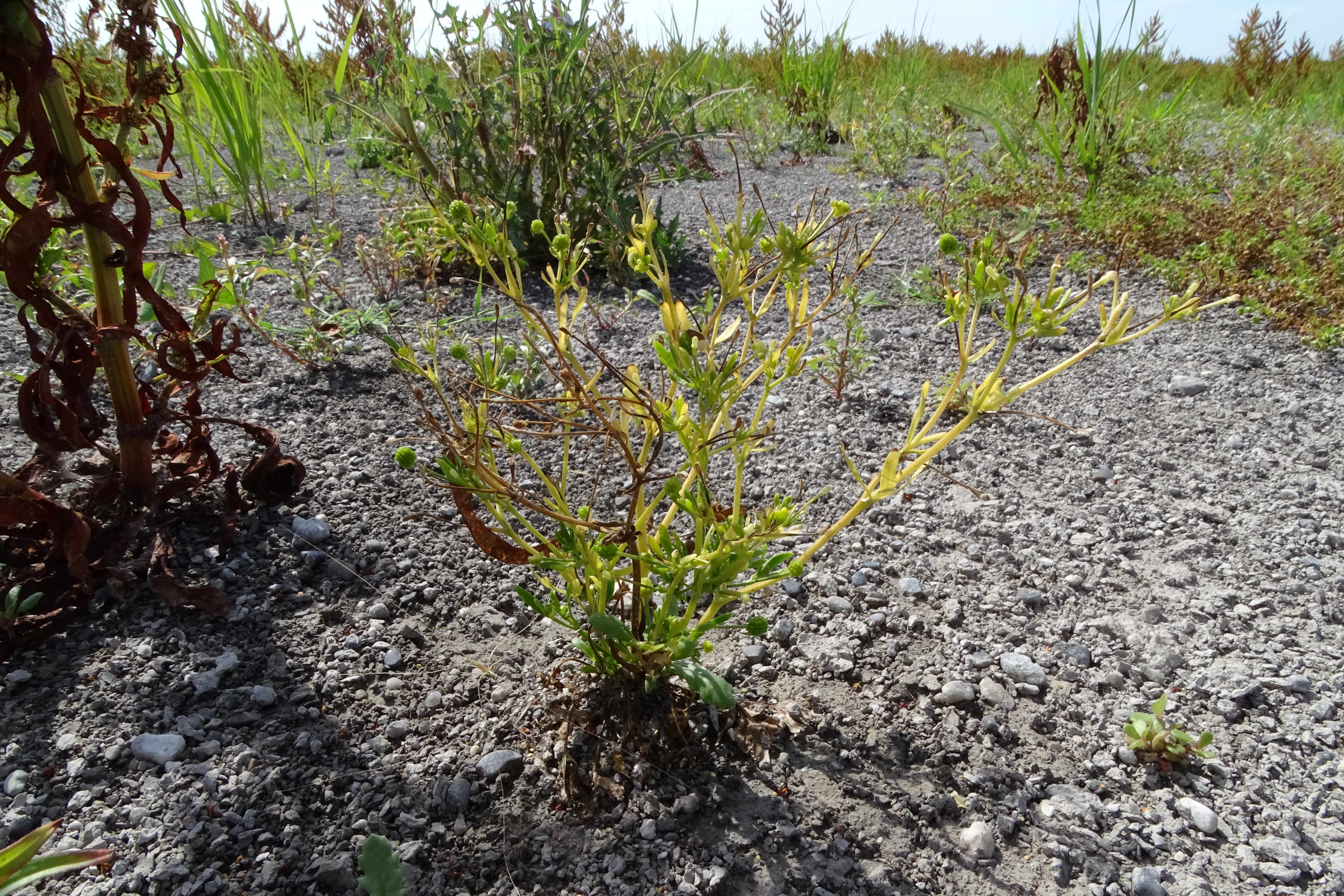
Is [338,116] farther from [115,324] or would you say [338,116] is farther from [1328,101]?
[1328,101]

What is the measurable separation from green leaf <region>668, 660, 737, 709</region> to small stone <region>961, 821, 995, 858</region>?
38 cm

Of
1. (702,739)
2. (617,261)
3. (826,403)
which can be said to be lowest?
(702,739)

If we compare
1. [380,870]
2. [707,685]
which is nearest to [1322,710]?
[707,685]

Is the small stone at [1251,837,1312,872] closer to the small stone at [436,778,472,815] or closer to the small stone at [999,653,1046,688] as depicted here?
the small stone at [999,653,1046,688]

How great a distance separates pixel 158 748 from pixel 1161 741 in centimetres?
152

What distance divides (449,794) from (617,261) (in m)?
2.21

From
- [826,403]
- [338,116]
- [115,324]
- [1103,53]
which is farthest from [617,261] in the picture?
[338,116]

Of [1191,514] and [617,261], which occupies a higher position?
[617,261]

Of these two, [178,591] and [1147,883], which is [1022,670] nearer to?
[1147,883]

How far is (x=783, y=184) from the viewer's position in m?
4.56

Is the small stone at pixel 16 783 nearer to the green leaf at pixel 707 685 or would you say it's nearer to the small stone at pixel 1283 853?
the green leaf at pixel 707 685

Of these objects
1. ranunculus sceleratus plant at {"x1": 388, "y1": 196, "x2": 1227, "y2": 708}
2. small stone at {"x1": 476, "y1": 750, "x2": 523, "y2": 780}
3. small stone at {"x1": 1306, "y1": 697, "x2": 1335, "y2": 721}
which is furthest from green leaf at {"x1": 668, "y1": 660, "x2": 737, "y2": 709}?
small stone at {"x1": 1306, "y1": 697, "x2": 1335, "y2": 721}

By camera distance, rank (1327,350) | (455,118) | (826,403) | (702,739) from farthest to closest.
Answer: (455,118)
(1327,350)
(826,403)
(702,739)

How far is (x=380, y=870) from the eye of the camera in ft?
3.32
